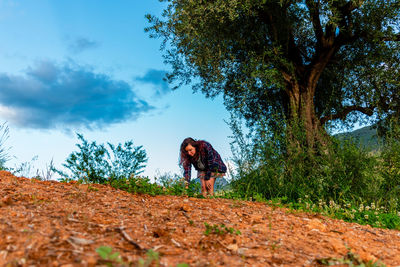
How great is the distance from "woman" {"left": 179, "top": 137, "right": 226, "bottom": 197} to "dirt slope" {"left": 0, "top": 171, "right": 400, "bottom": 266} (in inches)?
119

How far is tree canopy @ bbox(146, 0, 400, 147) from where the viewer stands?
1093 cm

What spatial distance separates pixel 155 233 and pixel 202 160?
18.0 ft

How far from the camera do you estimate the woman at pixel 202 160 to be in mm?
8641

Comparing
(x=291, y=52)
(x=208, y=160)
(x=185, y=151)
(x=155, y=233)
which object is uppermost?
(x=291, y=52)

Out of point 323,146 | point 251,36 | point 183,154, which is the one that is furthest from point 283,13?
point 183,154

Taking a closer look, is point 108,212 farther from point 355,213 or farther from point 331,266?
point 355,213

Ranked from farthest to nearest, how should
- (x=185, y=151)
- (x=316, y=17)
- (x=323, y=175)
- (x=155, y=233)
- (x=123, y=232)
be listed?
(x=316, y=17)
(x=185, y=151)
(x=323, y=175)
(x=155, y=233)
(x=123, y=232)

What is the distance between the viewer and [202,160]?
8867 mm

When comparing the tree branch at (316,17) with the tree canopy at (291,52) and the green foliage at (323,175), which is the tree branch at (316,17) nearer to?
the tree canopy at (291,52)

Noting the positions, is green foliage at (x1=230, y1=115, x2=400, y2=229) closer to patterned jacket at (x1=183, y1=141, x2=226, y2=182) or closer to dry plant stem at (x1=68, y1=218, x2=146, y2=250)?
patterned jacket at (x1=183, y1=141, x2=226, y2=182)

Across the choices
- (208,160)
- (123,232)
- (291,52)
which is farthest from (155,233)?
(291,52)

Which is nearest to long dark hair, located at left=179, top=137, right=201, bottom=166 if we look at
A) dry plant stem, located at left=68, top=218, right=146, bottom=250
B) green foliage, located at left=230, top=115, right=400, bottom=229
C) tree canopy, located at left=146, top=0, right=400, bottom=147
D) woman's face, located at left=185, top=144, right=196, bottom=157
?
woman's face, located at left=185, top=144, right=196, bottom=157

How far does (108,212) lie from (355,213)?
4.96 meters

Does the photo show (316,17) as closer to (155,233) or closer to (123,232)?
(155,233)
